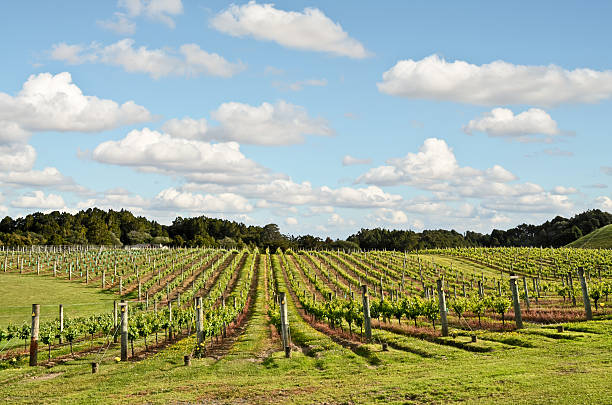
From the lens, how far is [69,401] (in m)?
14.1

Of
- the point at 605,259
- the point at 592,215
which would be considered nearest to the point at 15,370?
the point at 605,259

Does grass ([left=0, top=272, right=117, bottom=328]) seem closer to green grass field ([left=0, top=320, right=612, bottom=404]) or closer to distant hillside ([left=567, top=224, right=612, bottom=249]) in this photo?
green grass field ([left=0, top=320, right=612, bottom=404])

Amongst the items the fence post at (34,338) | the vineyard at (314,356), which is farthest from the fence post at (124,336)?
the fence post at (34,338)

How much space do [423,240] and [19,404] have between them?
156 metres

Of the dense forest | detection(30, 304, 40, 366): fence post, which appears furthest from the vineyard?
the dense forest

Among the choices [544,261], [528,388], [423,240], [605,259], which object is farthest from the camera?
[423,240]

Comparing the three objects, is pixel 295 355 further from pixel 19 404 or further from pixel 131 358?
pixel 19 404

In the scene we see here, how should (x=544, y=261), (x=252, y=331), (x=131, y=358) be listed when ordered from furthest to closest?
(x=544, y=261), (x=252, y=331), (x=131, y=358)

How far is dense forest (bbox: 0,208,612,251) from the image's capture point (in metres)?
145

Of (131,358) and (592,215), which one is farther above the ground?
(592,215)

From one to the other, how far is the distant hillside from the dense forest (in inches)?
418

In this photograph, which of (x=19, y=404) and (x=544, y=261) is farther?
(x=544, y=261)

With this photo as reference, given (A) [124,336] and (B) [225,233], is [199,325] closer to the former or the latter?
(A) [124,336]

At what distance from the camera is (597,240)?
134250 mm
